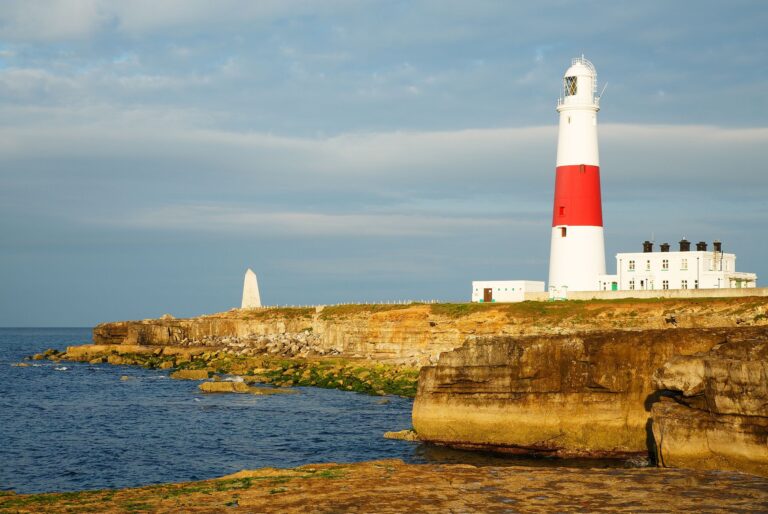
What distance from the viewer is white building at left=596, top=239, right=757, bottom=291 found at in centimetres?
6088

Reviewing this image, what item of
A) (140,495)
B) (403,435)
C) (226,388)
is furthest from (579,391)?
(226,388)

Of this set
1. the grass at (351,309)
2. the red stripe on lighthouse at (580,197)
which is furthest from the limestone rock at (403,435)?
the grass at (351,309)

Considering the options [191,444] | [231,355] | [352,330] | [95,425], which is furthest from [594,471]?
[231,355]

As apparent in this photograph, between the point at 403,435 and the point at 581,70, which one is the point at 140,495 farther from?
the point at 581,70

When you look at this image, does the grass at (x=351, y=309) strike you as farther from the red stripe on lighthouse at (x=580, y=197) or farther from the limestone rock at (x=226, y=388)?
the limestone rock at (x=226, y=388)

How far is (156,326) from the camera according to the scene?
97000 mm

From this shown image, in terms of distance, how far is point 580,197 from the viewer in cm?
5816

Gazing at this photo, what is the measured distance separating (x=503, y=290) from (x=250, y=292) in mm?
49955

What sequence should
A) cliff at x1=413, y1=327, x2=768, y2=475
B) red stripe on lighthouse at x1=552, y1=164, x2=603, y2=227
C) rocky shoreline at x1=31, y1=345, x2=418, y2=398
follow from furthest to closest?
red stripe on lighthouse at x1=552, y1=164, x2=603, y2=227
rocky shoreline at x1=31, y1=345, x2=418, y2=398
cliff at x1=413, y1=327, x2=768, y2=475

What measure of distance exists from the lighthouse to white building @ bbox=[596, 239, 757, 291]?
2.13 meters

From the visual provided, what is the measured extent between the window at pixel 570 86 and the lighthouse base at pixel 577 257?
9.45 metres

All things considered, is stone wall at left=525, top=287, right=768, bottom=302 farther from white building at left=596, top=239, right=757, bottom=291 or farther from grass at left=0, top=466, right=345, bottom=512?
grass at left=0, top=466, right=345, bottom=512

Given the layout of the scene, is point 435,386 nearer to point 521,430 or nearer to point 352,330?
point 521,430

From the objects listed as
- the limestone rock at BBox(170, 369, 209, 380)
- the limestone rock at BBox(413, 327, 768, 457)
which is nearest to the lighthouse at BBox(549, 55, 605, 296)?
the limestone rock at BBox(170, 369, 209, 380)
